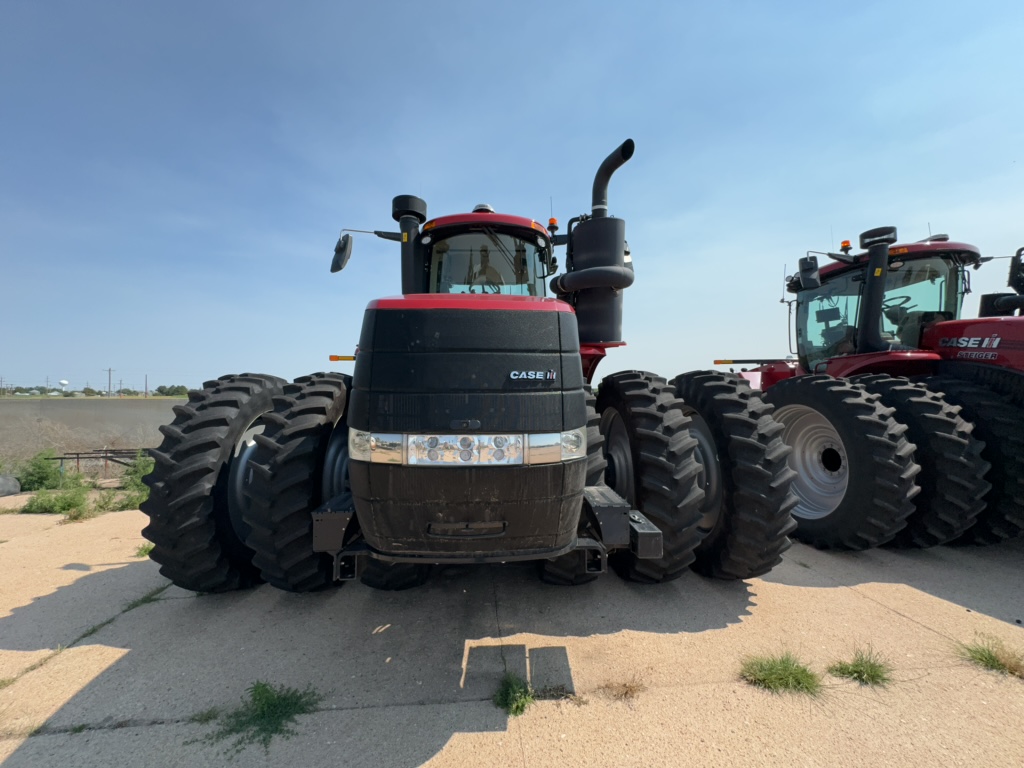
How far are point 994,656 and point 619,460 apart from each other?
6.53ft

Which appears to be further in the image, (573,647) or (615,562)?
(615,562)

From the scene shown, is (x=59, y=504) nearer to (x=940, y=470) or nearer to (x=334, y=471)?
(x=334, y=471)

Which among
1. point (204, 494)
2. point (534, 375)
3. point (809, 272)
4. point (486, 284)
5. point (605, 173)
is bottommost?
point (204, 494)

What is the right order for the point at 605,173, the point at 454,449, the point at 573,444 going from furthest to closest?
the point at 605,173 → the point at 573,444 → the point at 454,449

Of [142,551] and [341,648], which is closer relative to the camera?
[341,648]

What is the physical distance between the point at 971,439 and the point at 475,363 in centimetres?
435

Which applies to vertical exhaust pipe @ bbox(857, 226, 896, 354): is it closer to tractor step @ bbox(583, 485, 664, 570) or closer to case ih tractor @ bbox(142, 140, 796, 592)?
case ih tractor @ bbox(142, 140, 796, 592)

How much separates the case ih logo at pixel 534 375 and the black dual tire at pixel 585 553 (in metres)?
0.57

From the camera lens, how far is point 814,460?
14.4 ft

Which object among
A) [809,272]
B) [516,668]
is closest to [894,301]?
[809,272]

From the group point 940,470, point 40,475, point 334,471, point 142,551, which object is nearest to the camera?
point 334,471

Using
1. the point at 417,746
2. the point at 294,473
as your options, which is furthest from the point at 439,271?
the point at 417,746

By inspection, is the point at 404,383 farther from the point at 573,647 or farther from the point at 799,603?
the point at 799,603

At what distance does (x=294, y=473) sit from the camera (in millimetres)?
2309
